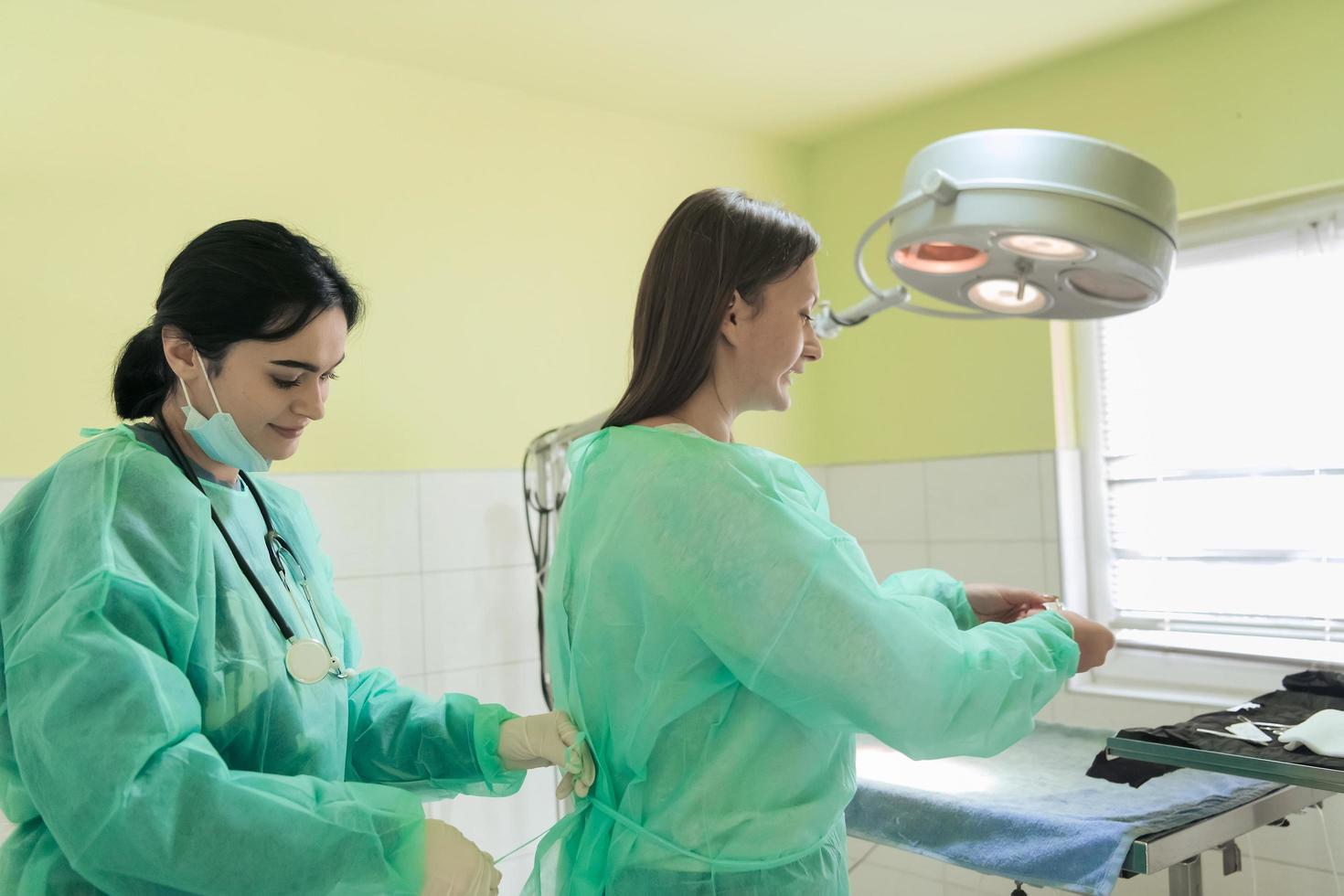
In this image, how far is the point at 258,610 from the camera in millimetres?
1194

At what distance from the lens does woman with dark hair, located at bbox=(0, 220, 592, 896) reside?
97 cm

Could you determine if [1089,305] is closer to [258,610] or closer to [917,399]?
[258,610]

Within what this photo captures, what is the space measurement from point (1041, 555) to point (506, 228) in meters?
1.54

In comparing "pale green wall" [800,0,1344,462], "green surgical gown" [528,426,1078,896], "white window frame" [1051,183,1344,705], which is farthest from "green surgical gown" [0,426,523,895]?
"pale green wall" [800,0,1344,462]

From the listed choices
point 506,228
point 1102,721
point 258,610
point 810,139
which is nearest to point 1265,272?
point 1102,721

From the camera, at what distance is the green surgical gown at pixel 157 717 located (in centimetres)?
97

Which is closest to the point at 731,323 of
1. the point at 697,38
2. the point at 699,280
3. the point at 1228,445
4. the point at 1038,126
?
the point at 699,280

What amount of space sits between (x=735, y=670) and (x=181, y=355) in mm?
668

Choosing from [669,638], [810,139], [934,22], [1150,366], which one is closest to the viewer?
[669,638]

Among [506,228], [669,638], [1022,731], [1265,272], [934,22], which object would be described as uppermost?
[934,22]

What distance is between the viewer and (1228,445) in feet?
8.40

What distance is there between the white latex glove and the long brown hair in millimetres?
466

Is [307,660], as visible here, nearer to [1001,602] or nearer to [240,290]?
[240,290]

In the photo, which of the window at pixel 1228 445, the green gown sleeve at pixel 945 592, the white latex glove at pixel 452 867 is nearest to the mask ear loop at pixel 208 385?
the white latex glove at pixel 452 867
